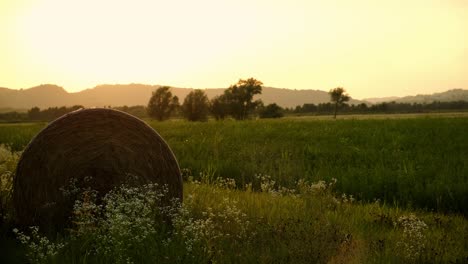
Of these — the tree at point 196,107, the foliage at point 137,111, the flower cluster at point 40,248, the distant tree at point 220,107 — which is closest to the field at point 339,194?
the flower cluster at point 40,248

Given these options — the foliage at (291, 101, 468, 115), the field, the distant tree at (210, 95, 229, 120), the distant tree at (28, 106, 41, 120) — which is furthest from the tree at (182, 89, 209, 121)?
the field

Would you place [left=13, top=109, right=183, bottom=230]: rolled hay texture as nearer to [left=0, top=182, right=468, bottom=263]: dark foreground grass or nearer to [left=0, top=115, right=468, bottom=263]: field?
[left=0, top=182, right=468, bottom=263]: dark foreground grass

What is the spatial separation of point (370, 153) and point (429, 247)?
833cm

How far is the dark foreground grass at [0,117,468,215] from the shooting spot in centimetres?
1054

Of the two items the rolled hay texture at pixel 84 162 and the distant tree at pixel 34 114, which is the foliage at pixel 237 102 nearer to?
the distant tree at pixel 34 114

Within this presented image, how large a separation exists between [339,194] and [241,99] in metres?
81.9

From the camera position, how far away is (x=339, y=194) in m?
10.5

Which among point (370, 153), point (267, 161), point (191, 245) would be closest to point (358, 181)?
point (267, 161)

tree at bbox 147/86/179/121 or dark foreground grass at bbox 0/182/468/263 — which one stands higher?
tree at bbox 147/86/179/121

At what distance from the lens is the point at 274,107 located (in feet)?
292

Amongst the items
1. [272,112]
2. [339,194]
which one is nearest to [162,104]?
[272,112]

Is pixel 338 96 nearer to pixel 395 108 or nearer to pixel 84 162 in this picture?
pixel 395 108

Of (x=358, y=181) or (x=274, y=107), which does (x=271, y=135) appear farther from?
(x=274, y=107)

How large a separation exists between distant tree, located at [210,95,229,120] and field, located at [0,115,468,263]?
70.6 meters
